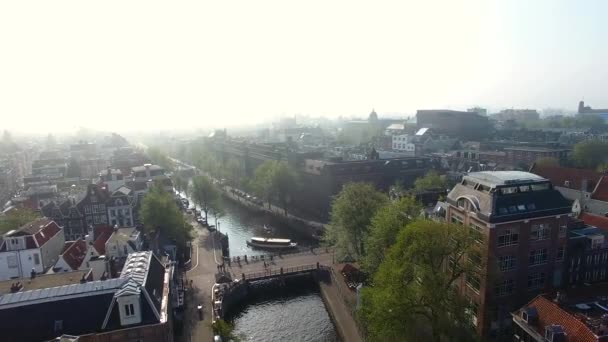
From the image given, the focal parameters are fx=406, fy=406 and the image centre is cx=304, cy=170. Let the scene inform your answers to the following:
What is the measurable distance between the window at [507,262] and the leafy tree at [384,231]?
1057cm

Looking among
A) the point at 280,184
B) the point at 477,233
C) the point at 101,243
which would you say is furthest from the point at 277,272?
the point at 280,184

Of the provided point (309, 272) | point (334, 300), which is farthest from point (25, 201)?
point (334, 300)

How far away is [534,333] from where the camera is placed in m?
35.4

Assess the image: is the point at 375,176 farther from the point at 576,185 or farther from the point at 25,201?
the point at 25,201

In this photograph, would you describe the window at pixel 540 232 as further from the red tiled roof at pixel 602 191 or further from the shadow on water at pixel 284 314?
the red tiled roof at pixel 602 191

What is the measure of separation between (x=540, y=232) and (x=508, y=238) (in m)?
4.49

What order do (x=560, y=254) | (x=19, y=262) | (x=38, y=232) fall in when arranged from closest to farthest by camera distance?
1. (x=560, y=254)
2. (x=19, y=262)
3. (x=38, y=232)

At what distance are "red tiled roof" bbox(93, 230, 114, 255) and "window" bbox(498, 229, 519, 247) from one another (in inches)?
1922

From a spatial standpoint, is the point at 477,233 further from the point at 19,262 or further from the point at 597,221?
the point at 19,262

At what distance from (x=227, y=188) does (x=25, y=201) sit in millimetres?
56148

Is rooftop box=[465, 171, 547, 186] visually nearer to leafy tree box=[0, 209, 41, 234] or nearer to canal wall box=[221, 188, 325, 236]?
canal wall box=[221, 188, 325, 236]

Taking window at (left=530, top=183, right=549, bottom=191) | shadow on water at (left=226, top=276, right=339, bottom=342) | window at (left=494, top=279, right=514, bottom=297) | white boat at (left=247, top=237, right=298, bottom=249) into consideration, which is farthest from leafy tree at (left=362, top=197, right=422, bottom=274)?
white boat at (left=247, top=237, right=298, bottom=249)

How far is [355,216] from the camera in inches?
2325

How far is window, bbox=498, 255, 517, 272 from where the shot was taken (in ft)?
136
